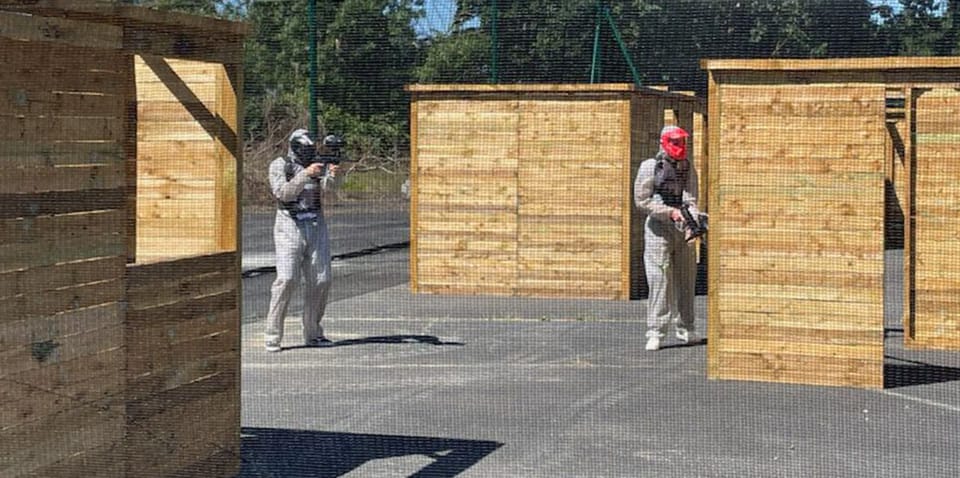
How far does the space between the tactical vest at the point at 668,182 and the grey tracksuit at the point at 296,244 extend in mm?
2213

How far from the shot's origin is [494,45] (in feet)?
50.0

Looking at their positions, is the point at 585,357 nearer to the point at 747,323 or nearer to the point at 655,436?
the point at 747,323

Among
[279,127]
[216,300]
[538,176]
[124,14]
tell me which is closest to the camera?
→ [124,14]

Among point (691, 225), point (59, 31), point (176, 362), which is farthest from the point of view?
point (691, 225)

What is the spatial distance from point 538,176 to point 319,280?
381 centimetres

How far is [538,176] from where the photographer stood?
13.2 m

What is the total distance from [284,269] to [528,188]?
395 centimetres

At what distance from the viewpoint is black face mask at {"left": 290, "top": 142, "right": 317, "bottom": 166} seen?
9.66 metres

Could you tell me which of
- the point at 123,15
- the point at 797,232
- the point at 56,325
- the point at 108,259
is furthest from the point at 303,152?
the point at 56,325

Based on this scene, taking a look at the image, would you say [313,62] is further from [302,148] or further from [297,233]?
[297,233]

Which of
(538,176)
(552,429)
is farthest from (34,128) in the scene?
(538,176)

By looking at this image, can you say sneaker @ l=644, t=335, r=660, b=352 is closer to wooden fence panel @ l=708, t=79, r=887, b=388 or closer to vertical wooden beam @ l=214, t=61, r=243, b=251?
wooden fence panel @ l=708, t=79, r=887, b=388

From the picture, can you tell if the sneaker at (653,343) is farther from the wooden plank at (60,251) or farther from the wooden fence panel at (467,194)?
the wooden plank at (60,251)

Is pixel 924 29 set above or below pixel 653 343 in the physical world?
above
